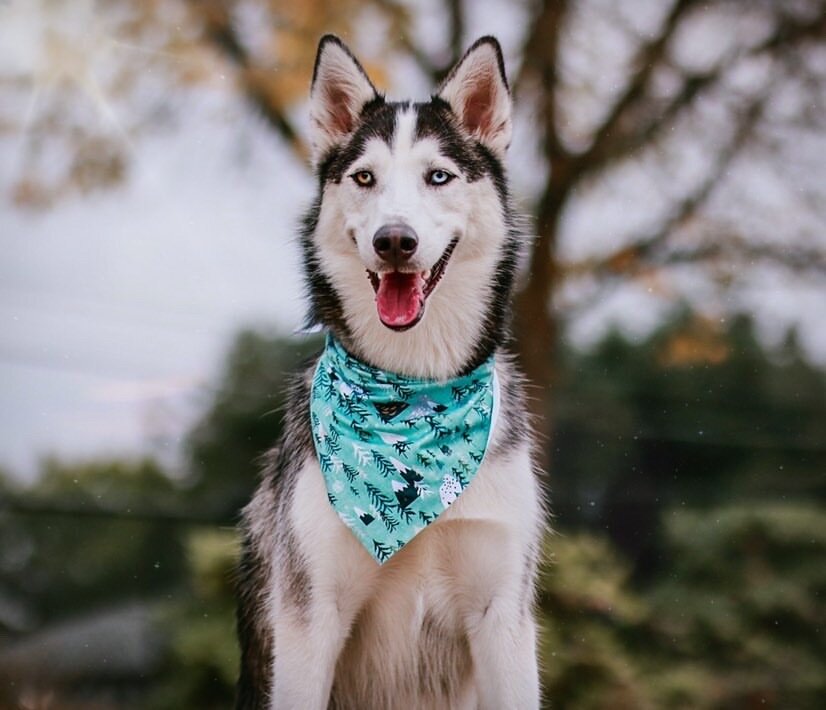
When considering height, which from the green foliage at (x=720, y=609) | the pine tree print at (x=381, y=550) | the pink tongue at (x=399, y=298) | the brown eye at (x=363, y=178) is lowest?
the green foliage at (x=720, y=609)

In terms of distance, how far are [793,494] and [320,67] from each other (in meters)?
3.31

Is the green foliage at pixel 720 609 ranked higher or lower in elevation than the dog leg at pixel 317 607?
lower

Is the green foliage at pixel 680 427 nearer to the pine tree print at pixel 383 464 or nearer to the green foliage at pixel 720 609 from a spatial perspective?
the green foliage at pixel 720 609

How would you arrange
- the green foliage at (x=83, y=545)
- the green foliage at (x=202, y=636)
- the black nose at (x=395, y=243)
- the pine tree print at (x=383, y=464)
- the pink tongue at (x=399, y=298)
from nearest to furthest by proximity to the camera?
the black nose at (x=395, y=243) < the pink tongue at (x=399, y=298) < the pine tree print at (x=383, y=464) < the green foliage at (x=202, y=636) < the green foliage at (x=83, y=545)

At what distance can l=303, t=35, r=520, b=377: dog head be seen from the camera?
7.06 ft

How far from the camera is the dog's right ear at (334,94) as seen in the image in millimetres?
2318

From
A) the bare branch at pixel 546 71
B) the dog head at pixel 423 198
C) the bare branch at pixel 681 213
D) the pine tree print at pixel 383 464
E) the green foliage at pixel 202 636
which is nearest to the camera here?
the dog head at pixel 423 198

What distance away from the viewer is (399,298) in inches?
81.4

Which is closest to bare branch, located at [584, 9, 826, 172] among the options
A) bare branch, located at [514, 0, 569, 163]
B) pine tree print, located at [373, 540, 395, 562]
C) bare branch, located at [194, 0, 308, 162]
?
bare branch, located at [514, 0, 569, 163]

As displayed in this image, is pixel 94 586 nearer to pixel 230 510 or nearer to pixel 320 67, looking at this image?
pixel 230 510

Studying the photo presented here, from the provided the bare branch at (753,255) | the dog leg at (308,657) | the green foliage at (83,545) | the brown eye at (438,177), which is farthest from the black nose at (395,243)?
the bare branch at (753,255)

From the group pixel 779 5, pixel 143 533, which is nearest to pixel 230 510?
pixel 143 533

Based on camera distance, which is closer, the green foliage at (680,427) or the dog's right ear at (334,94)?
the dog's right ear at (334,94)

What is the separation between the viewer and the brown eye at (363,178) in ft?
7.09
